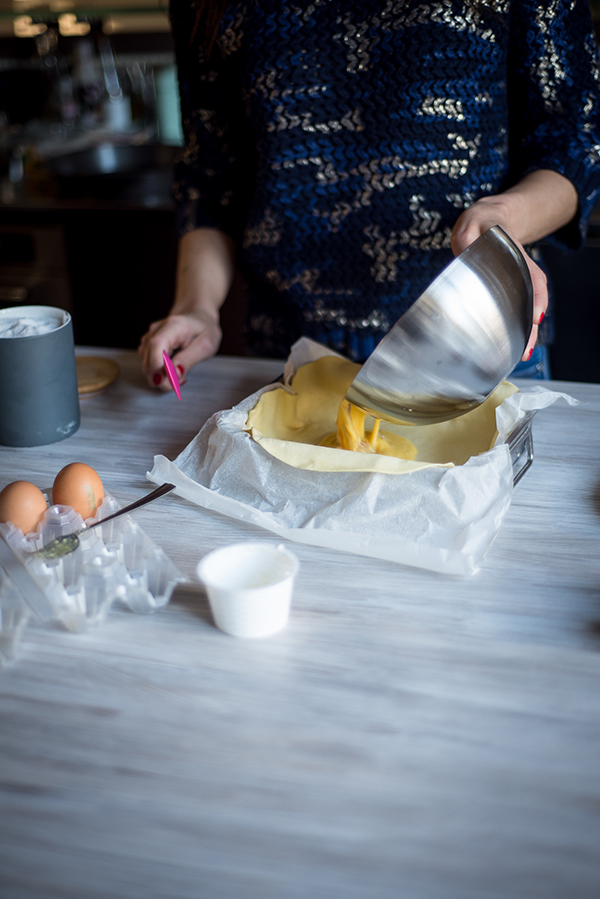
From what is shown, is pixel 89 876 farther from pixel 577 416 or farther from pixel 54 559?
Result: pixel 577 416

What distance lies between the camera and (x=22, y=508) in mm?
619

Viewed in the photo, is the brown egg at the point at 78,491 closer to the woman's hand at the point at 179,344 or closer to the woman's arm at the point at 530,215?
the woman's hand at the point at 179,344

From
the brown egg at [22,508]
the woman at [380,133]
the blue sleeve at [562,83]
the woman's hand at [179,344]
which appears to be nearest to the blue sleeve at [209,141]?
the woman at [380,133]

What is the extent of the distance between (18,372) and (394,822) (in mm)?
565

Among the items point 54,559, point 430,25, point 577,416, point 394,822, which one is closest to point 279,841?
point 394,822

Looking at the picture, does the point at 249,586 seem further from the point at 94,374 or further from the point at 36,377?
the point at 94,374

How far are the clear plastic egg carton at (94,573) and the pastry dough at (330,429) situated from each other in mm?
149

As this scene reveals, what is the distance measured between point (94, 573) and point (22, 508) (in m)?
0.11

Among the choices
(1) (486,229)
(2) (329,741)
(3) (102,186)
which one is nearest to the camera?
(2) (329,741)

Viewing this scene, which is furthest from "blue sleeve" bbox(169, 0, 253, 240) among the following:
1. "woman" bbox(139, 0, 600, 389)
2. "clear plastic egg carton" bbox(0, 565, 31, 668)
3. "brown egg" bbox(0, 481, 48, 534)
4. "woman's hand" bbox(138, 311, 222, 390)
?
"clear plastic egg carton" bbox(0, 565, 31, 668)

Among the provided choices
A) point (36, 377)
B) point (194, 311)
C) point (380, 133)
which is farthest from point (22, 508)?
point (380, 133)

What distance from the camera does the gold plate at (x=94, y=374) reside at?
3.02ft

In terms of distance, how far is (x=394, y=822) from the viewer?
1.27 ft

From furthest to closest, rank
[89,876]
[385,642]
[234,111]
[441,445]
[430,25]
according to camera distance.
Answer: [234,111]
[430,25]
[441,445]
[385,642]
[89,876]
